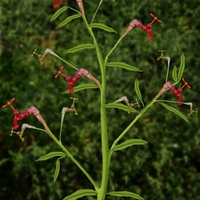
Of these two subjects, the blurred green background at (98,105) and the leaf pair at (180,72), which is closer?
the leaf pair at (180,72)

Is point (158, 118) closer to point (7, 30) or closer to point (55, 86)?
point (55, 86)

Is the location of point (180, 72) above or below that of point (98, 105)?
above

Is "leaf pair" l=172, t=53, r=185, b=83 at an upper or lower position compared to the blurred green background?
upper

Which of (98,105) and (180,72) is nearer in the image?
(180,72)

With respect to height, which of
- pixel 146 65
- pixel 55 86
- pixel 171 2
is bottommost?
pixel 55 86

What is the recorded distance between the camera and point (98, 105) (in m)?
5.42

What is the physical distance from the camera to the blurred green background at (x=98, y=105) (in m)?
5.01

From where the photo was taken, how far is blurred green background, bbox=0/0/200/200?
16.4 feet

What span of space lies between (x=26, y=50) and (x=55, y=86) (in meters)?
0.76

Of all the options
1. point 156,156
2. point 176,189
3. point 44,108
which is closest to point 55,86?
point 44,108

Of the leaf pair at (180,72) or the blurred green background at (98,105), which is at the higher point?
the leaf pair at (180,72)

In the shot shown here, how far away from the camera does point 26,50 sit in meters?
6.23

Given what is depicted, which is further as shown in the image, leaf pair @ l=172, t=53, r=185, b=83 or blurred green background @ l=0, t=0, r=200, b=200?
blurred green background @ l=0, t=0, r=200, b=200

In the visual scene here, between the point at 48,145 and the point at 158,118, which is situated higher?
the point at 158,118
